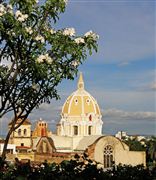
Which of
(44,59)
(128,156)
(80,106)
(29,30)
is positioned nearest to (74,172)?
(44,59)

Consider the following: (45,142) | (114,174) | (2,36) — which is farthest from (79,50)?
(45,142)

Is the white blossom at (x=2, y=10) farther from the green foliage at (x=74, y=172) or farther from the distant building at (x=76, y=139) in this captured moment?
the distant building at (x=76, y=139)

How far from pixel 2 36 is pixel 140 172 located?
2.94 meters

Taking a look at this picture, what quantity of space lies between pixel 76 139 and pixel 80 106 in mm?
7359

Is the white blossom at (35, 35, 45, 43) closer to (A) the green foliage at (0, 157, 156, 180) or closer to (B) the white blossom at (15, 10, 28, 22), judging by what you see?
(B) the white blossom at (15, 10, 28, 22)

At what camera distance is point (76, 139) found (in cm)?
4881

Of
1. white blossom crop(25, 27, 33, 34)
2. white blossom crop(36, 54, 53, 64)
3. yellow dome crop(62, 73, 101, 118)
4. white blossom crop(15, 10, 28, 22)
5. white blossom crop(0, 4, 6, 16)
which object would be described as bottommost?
white blossom crop(36, 54, 53, 64)

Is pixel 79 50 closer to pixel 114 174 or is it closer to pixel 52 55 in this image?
pixel 52 55

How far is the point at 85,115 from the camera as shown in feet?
181

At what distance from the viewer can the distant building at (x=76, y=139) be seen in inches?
1638

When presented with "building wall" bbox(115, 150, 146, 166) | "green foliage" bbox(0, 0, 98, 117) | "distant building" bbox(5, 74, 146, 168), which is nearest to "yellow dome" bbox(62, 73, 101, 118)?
"distant building" bbox(5, 74, 146, 168)

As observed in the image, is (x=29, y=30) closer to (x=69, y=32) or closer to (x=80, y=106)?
(x=69, y=32)

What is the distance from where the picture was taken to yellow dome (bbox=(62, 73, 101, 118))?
55.2 m

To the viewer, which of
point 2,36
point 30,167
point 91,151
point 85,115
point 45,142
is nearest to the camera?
point 30,167
